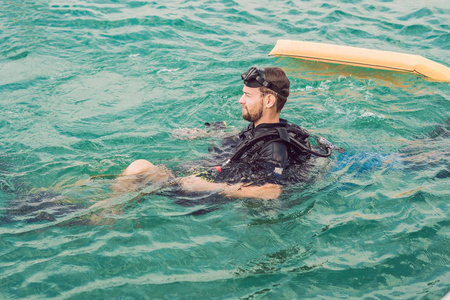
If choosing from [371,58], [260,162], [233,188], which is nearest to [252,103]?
[260,162]

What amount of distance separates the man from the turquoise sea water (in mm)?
165

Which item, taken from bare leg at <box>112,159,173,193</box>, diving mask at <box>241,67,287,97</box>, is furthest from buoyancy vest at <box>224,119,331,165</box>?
bare leg at <box>112,159,173,193</box>

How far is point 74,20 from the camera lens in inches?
401

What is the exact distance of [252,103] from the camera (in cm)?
453

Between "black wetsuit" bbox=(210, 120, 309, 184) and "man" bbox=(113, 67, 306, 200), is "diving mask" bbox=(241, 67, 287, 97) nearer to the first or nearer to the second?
"man" bbox=(113, 67, 306, 200)

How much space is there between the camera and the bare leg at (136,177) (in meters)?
4.49

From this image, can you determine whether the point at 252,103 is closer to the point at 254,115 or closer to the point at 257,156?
the point at 254,115

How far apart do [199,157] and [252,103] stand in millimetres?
1146

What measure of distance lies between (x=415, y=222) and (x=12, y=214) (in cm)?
381

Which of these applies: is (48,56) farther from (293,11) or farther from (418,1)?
(418,1)

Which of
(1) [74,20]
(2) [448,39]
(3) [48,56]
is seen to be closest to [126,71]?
(3) [48,56]

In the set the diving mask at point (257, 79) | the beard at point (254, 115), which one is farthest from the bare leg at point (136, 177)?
the diving mask at point (257, 79)

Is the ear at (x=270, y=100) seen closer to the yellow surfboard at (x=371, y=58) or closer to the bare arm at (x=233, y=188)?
the bare arm at (x=233, y=188)

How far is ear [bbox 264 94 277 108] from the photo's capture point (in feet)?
14.8
